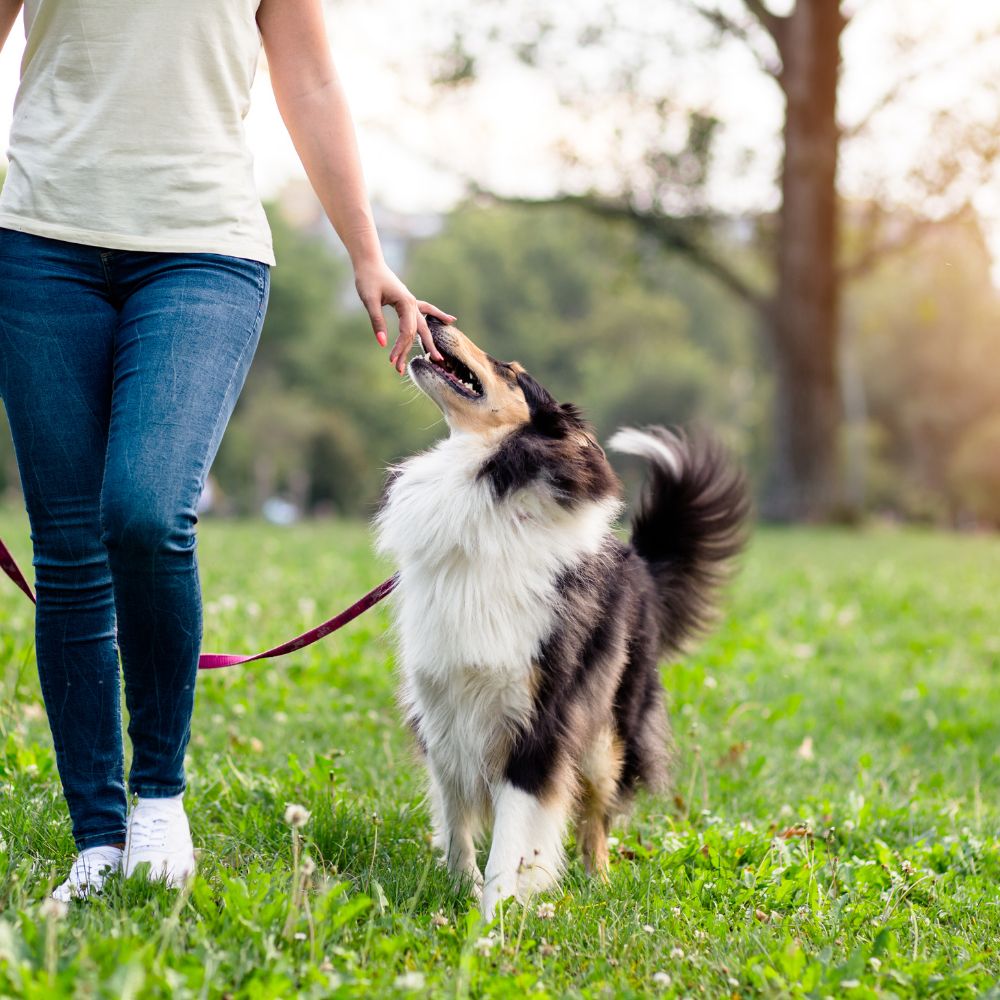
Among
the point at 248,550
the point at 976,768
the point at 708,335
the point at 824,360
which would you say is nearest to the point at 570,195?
the point at 824,360

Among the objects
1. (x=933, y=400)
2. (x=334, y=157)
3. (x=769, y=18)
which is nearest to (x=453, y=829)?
Answer: (x=334, y=157)

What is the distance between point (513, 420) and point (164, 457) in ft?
3.56

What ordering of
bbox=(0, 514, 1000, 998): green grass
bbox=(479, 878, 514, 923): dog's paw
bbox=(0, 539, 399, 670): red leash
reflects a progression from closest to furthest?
bbox=(0, 514, 1000, 998): green grass, bbox=(479, 878, 514, 923): dog's paw, bbox=(0, 539, 399, 670): red leash

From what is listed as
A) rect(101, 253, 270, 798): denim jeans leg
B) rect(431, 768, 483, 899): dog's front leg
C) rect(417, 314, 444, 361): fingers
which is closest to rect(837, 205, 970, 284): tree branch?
rect(417, 314, 444, 361): fingers

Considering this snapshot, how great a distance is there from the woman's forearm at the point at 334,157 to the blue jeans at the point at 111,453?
44cm

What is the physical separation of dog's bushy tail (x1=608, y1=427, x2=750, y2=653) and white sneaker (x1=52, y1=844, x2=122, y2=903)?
2105 millimetres

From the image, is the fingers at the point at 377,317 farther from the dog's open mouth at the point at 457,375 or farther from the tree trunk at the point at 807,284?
the tree trunk at the point at 807,284

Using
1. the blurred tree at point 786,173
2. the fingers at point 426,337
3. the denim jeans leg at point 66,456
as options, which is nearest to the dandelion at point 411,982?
the denim jeans leg at point 66,456

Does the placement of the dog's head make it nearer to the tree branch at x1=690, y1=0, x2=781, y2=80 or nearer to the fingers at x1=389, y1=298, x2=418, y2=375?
the fingers at x1=389, y1=298, x2=418, y2=375

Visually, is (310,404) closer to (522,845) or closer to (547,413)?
(547,413)

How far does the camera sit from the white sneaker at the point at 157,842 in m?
2.55

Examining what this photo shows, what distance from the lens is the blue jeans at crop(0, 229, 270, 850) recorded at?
7.97 ft

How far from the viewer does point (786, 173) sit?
16.8 metres

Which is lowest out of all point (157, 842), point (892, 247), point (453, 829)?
point (892, 247)
